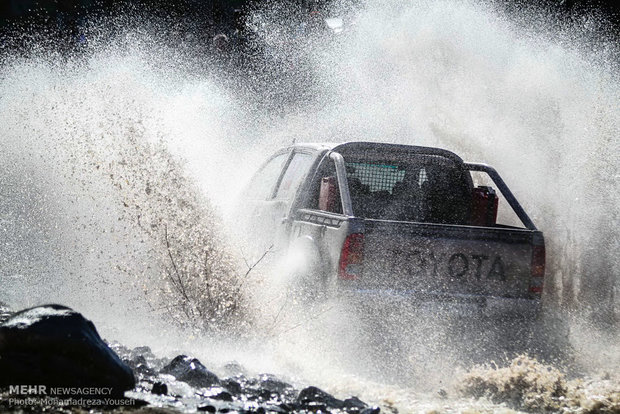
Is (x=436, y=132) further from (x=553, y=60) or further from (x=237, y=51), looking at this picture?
(x=237, y=51)

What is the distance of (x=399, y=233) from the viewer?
5.91 metres

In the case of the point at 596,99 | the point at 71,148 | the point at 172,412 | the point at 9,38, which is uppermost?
the point at 9,38

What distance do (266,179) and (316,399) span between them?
3942 mm

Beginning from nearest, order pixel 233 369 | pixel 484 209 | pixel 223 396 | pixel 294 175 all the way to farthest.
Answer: pixel 223 396, pixel 233 369, pixel 484 209, pixel 294 175

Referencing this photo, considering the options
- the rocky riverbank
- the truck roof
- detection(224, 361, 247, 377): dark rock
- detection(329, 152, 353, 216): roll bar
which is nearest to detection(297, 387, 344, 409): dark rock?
the rocky riverbank

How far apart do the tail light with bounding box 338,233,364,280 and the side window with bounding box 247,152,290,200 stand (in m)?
2.20

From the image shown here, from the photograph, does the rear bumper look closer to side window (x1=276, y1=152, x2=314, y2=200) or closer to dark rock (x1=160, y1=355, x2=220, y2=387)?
dark rock (x1=160, y1=355, x2=220, y2=387)

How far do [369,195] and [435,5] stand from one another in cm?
823

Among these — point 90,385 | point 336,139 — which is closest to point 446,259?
point 90,385

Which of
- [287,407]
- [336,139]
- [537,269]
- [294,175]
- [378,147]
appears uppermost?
[336,139]

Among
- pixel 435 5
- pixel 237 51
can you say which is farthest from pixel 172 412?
pixel 237 51

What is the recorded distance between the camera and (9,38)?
91.1 ft

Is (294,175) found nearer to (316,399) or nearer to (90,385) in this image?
(316,399)

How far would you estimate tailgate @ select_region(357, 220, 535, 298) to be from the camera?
5867mm
